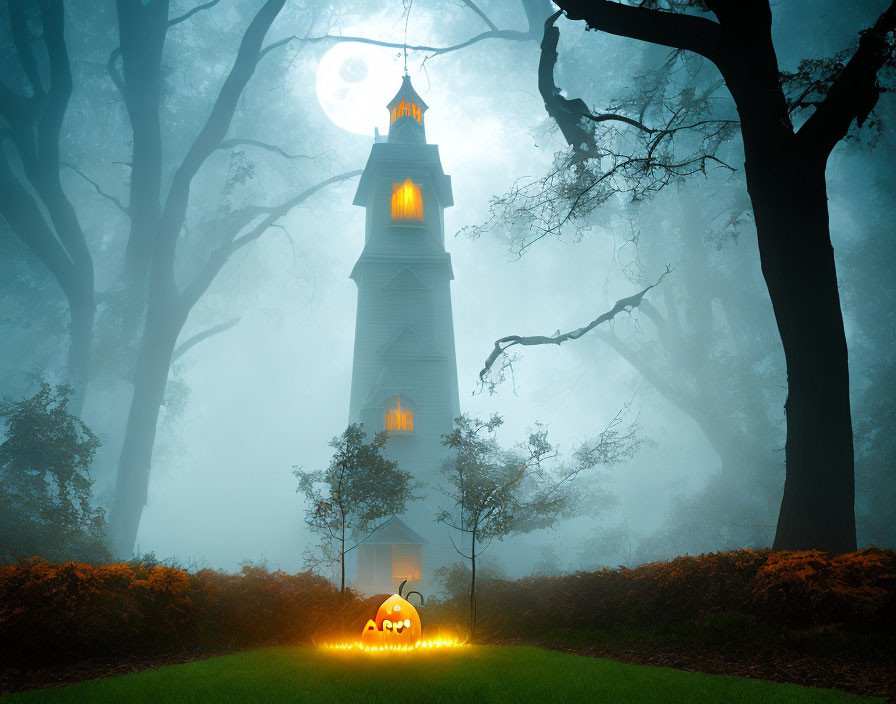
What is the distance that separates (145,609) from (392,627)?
13.6 ft

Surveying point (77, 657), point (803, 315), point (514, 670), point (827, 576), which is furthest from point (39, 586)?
point (803, 315)

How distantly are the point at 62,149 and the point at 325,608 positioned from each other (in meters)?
34.6

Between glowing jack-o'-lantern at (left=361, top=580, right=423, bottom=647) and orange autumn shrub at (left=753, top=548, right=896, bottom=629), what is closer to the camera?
orange autumn shrub at (left=753, top=548, right=896, bottom=629)

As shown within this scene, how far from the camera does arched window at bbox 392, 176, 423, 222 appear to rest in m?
29.4

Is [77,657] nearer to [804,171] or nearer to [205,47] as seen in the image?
[804,171]

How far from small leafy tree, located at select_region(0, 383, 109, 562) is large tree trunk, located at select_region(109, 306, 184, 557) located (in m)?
5.49

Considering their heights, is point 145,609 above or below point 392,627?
above

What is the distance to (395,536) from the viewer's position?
2370 cm

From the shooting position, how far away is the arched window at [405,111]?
32000 millimetres

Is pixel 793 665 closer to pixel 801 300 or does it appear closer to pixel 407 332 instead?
pixel 801 300

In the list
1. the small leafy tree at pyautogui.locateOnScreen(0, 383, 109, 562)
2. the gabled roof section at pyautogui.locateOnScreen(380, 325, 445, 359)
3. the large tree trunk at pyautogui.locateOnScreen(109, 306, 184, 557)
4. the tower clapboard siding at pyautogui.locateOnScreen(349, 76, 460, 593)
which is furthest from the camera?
the gabled roof section at pyautogui.locateOnScreen(380, 325, 445, 359)

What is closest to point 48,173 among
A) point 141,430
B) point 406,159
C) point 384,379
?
point 141,430

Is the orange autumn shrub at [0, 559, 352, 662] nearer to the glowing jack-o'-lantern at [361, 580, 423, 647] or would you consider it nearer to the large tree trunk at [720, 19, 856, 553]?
the glowing jack-o'-lantern at [361, 580, 423, 647]

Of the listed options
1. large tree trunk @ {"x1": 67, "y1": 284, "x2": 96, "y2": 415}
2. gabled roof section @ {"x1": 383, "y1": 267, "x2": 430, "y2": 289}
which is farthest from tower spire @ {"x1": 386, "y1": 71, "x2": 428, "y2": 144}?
large tree trunk @ {"x1": 67, "y1": 284, "x2": 96, "y2": 415}
